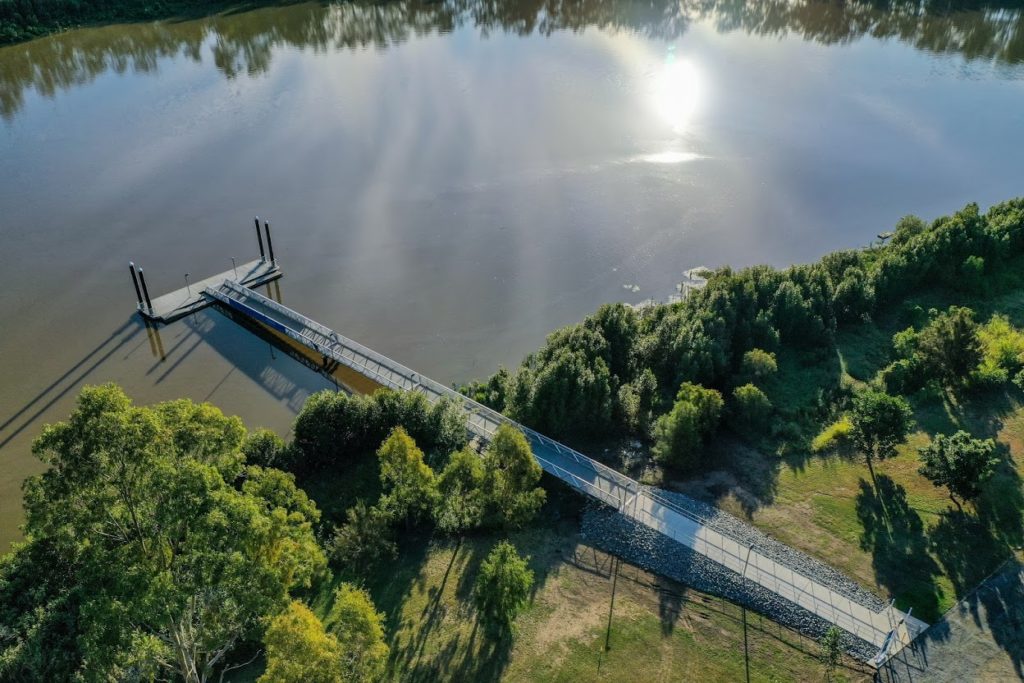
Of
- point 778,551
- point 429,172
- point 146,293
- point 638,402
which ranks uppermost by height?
point 429,172

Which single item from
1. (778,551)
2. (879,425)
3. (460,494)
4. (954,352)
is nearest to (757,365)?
(879,425)

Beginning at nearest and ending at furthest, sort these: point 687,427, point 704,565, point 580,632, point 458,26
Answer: point 580,632 → point 704,565 → point 687,427 → point 458,26

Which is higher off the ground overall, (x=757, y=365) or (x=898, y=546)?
(x=757, y=365)

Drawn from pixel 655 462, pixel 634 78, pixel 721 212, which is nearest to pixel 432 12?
pixel 634 78

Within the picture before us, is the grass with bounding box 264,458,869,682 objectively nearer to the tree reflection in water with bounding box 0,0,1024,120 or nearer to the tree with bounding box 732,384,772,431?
the tree with bounding box 732,384,772,431

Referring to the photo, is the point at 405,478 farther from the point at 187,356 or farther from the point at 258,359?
the point at 187,356

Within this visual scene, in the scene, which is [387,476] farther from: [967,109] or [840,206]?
[967,109]
